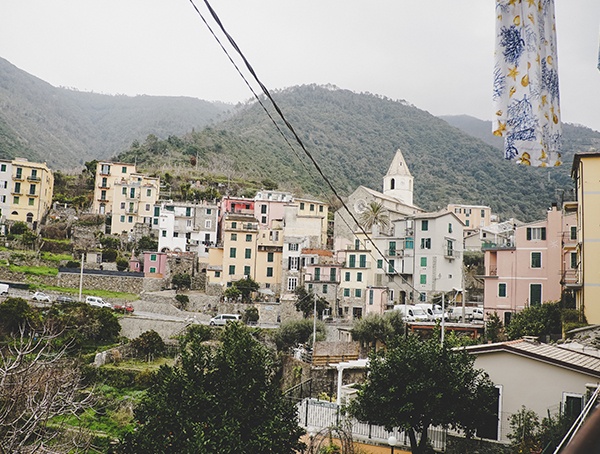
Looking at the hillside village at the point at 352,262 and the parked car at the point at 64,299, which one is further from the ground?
the hillside village at the point at 352,262

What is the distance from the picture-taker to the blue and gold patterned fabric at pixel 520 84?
4699 mm

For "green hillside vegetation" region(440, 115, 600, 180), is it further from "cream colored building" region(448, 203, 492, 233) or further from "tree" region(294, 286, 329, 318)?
"tree" region(294, 286, 329, 318)

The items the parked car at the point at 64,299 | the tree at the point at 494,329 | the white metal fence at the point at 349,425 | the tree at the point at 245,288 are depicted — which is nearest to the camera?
the white metal fence at the point at 349,425

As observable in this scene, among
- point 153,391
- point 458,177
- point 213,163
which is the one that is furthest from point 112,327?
point 458,177

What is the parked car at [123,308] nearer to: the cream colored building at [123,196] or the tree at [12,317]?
the tree at [12,317]

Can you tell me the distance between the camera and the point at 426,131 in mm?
132250

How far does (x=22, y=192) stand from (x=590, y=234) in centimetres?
5422

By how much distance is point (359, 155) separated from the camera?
117000 millimetres

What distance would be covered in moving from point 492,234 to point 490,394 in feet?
146

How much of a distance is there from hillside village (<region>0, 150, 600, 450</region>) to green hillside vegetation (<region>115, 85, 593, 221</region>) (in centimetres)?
1681

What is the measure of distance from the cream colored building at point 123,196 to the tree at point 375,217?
2264 cm

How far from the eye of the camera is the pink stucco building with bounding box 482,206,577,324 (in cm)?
2769

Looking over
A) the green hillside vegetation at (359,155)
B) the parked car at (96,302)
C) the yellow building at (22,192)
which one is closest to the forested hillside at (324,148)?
the green hillside vegetation at (359,155)

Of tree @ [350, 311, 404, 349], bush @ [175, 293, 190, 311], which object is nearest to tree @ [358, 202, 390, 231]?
bush @ [175, 293, 190, 311]
